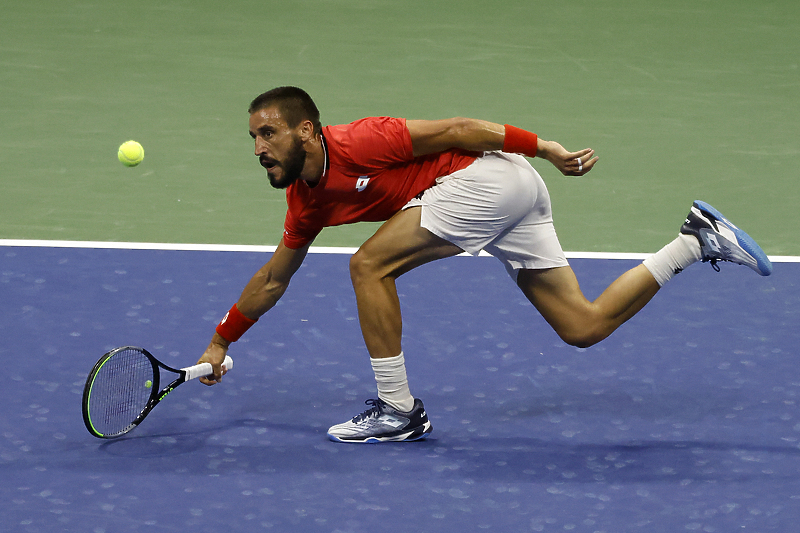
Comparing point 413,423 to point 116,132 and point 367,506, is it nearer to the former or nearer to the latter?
point 367,506

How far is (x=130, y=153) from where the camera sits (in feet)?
23.1

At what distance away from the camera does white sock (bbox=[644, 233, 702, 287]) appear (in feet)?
16.1

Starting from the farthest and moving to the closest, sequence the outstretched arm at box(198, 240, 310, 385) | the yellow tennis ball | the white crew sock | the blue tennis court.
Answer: the yellow tennis ball, the outstretched arm at box(198, 240, 310, 385), the white crew sock, the blue tennis court

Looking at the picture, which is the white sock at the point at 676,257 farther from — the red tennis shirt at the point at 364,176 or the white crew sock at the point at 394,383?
the white crew sock at the point at 394,383

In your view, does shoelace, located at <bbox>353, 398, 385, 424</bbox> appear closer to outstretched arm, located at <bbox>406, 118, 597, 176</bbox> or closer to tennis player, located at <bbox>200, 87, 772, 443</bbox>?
tennis player, located at <bbox>200, 87, 772, 443</bbox>

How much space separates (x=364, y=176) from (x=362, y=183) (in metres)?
0.03

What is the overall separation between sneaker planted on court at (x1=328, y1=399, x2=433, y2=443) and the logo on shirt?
2.92 ft

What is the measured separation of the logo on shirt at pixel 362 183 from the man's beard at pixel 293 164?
0.24 meters

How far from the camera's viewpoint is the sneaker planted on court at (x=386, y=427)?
4.79 metres

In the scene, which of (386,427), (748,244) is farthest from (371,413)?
(748,244)

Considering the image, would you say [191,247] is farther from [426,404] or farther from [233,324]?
[426,404]

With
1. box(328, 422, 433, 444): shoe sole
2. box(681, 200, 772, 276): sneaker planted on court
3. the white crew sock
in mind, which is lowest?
box(328, 422, 433, 444): shoe sole

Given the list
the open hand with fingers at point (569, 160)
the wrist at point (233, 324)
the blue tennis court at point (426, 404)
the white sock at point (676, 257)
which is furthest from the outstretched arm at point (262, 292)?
the white sock at point (676, 257)

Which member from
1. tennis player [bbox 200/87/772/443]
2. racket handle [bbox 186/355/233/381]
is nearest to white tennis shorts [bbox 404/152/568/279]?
tennis player [bbox 200/87/772/443]
